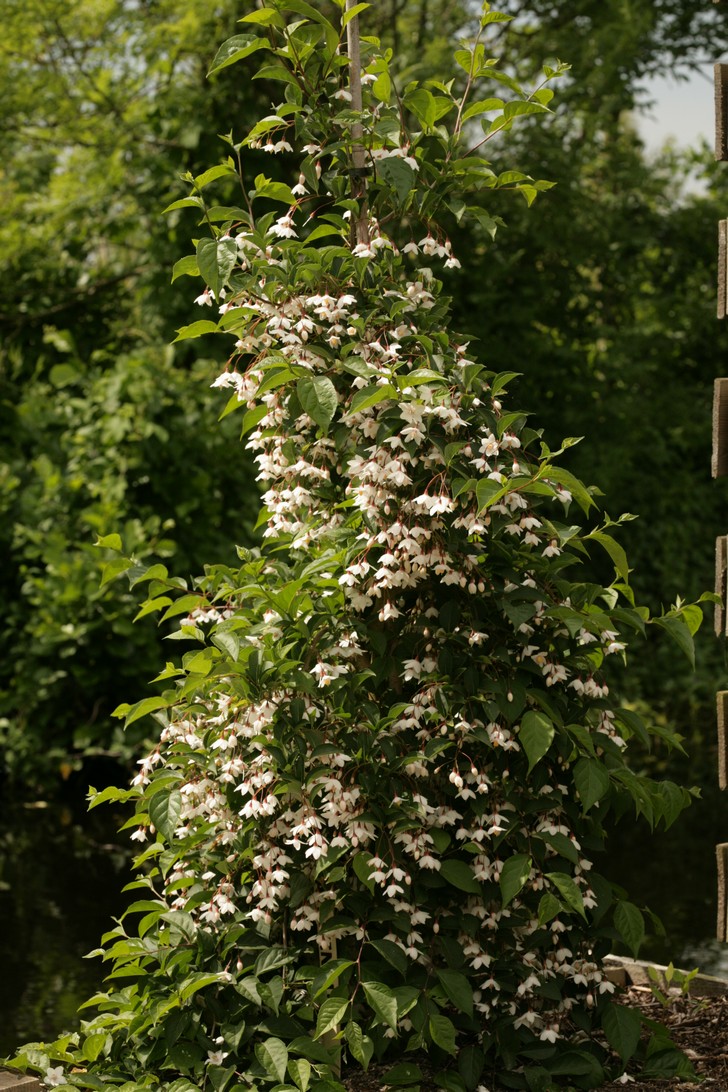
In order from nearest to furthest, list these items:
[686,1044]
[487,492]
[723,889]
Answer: [487,492], [723,889], [686,1044]

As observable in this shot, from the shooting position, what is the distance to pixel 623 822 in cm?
711

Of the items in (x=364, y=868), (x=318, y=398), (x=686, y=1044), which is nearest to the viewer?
(x=364, y=868)

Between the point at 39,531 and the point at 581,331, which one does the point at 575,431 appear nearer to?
the point at 581,331

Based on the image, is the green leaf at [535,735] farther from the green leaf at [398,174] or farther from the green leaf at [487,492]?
the green leaf at [398,174]

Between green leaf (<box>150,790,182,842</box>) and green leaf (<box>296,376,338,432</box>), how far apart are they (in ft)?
2.79

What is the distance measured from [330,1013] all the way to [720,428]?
4.94 ft

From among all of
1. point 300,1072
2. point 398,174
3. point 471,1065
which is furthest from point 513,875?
point 398,174

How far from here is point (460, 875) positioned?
277cm

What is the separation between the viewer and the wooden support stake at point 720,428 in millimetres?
2910

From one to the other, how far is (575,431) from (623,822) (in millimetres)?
2948

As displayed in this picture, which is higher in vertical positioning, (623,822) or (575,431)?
(575,431)

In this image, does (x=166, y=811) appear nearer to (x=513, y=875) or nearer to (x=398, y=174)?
(x=513, y=875)

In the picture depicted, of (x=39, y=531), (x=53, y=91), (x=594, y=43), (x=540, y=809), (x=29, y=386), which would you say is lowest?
(x=540, y=809)

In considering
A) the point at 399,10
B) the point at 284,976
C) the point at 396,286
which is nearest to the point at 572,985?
the point at 284,976
